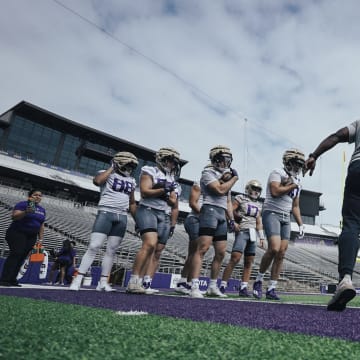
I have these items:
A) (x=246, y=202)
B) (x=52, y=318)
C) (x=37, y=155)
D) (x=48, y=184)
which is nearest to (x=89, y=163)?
(x=37, y=155)

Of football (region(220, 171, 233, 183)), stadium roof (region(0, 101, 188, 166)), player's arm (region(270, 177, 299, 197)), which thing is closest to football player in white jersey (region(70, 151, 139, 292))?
football (region(220, 171, 233, 183))

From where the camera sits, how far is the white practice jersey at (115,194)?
457 cm

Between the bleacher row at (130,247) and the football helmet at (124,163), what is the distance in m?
9.29

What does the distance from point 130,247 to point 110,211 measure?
543 inches

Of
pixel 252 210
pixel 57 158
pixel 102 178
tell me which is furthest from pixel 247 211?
pixel 57 158

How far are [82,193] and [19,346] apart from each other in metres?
31.8

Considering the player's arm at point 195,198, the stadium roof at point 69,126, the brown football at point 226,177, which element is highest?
the stadium roof at point 69,126

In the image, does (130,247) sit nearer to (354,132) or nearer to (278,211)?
(278,211)

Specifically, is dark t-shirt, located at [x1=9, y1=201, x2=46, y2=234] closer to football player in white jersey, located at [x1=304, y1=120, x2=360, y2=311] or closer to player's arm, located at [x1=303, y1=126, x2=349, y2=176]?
player's arm, located at [x1=303, y1=126, x2=349, y2=176]

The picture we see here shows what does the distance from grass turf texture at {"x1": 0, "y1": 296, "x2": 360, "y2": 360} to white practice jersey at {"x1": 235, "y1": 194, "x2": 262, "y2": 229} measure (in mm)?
4592

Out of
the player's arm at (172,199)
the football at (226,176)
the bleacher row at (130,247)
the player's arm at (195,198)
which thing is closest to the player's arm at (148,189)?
the player's arm at (172,199)

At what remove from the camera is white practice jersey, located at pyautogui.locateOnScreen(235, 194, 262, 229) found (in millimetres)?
6059

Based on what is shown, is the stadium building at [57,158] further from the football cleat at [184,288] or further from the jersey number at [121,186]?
the jersey number at [121,186]

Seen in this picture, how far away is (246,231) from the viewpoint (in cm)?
597
